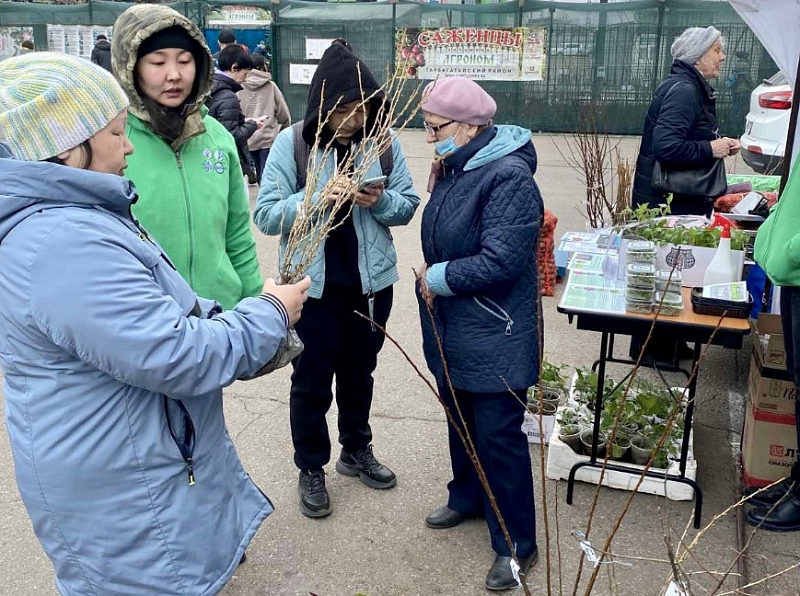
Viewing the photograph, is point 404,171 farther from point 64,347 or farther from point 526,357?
point 64,347

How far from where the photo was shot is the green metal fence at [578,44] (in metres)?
13.1

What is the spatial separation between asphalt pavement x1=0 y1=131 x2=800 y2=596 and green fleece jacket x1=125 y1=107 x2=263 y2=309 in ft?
3.53

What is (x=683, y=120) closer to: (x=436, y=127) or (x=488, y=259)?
(x=436, y=127)

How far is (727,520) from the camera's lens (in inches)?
129

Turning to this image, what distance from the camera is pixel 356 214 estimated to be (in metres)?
3.10

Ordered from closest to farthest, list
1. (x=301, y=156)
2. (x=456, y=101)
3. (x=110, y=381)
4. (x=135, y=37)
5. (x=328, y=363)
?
(x=110, y=381) → (x=135, y=37) → (x=456, y=101) → (x=301, y=156) → (x=328, y=363)

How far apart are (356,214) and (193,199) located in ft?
2.42

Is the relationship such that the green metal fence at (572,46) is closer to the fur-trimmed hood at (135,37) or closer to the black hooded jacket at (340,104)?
the black hooded jacket at (340,104)

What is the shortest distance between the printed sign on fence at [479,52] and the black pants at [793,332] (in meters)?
11.1

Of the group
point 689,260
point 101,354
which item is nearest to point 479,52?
point 689,260

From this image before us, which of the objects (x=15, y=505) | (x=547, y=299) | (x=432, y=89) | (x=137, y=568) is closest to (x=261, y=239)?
(x=547, y=299)

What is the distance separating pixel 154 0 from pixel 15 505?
62.1 feet

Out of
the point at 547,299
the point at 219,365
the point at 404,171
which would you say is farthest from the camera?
the point at 547,299

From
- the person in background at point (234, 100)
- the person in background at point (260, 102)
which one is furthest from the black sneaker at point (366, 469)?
the person in background at point (260, 102)
